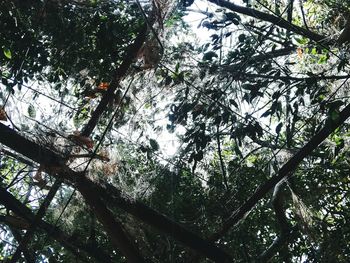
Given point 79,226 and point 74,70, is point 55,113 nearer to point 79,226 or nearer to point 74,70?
point 74,70

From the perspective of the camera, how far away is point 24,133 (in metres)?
2.14

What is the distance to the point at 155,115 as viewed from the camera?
3094 mm

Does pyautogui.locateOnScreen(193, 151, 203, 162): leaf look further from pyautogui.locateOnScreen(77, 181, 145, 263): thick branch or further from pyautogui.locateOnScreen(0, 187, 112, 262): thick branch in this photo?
pyautogui.locateOnScreen(0, 187, 112, 262): thick branch

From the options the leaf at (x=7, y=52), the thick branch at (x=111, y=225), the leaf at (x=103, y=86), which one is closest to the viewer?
the thick branch at (x=111, y=225)

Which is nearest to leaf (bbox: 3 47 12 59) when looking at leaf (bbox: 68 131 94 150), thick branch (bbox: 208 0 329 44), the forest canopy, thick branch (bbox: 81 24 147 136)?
the forest canopy

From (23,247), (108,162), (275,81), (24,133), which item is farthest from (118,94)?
(23,247)

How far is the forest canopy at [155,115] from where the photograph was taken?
239 cm

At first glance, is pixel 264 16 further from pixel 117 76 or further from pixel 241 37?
pixel 117 76

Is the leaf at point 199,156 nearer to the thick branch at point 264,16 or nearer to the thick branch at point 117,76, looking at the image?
the thick branch at point 117,76

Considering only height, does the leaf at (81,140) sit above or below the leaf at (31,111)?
below

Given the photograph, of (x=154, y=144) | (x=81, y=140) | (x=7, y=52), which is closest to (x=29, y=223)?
(x=81, y=140)

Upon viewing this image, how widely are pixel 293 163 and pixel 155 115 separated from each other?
1.06 m

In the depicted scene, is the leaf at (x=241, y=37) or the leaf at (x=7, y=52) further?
the leaf at (x=7, y=52)

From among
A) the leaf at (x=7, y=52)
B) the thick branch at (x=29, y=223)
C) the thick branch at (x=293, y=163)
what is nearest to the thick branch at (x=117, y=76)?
the thick branch at (x=29, y=223)
